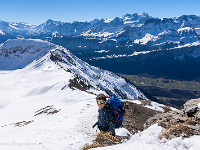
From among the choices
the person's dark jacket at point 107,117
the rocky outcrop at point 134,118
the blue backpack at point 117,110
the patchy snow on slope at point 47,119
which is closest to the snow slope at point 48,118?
the patchy snow on slope at point 47,119

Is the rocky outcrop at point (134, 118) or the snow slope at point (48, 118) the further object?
the rocky outcrop at point (134, 118)

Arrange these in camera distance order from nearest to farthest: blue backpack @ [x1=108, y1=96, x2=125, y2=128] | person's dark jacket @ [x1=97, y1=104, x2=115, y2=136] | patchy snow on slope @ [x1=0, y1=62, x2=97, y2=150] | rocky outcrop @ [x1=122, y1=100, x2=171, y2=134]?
1. person's dark jacket @ [x1=97, y1=104, x2=115, y2=136]
2. blue backpack @ [x1=108, y1=96, x2=125, y2=128]
3. patchy snow on slope @ [x1=0, y1=62, x2=97, y2=150]
4. rocky outcrop @ [x1=122, y1=100, x2=171, y2=134]

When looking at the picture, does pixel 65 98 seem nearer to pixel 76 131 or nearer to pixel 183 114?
pixel 76 131

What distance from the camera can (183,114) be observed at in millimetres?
11680

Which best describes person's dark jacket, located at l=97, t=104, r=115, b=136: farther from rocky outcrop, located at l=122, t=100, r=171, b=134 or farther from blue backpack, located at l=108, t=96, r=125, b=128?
rocky outcrop, located at l=122, t=100, r=171, b=134

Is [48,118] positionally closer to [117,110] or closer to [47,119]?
[47,119]

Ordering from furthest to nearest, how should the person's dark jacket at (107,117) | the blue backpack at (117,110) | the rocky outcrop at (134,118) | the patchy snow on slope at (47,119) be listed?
the rocky outcrop at (134,118), the patchy snow on slope at (47,119), the blue backpack at (117,110), the person's dark jacket at (107,117)

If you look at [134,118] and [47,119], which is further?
[47,119]

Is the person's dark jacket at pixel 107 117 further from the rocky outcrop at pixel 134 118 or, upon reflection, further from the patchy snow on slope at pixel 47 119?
the rocky outcrop at pixel 134 118

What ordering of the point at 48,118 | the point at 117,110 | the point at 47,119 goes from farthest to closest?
1. the point at 48,118
2. the point at 47,119
3. the point at 117,110

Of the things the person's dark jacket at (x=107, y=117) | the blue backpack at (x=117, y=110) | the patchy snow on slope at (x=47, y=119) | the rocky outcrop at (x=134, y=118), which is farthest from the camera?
the rocky outcrop at (x=134, y=118)

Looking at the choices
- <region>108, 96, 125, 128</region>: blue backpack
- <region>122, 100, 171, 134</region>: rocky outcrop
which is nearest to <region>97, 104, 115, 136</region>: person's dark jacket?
<region>108, 96, 125, 128</region>: blue backpack

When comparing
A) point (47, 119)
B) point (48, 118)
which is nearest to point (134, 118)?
point (47, 119)

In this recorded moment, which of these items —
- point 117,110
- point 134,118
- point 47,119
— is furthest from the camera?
point 47,119
